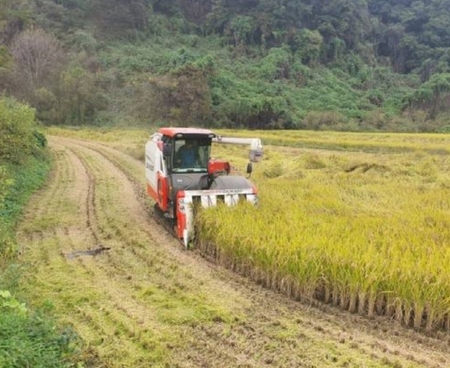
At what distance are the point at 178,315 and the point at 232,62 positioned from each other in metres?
57.2

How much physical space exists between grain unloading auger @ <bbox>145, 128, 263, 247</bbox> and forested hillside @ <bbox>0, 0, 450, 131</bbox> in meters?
17.6

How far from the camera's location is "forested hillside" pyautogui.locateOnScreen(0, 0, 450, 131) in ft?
138

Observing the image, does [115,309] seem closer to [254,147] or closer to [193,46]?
[254,147]

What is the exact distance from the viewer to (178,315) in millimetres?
5395

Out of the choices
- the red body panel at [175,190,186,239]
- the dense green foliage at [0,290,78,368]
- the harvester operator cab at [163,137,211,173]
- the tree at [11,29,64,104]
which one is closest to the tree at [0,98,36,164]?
the harvester operator cab at [163,137,211,173]

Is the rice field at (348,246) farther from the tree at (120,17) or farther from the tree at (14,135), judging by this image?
the tree at (120,17)

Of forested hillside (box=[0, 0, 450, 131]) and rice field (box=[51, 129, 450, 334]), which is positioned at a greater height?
forested hillside (box=[0, 0, 450, 131])

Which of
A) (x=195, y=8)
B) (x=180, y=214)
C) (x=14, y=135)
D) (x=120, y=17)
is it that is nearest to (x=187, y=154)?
(x=180, y=214)

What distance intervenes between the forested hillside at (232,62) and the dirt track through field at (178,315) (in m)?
18.9

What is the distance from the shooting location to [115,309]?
18.2 ft

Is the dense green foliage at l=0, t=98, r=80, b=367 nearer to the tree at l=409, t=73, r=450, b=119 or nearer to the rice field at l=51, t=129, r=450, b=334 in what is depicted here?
the rice field at l=51, t=129, r=450, b=334

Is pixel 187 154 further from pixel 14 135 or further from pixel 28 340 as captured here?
pixel 14 135

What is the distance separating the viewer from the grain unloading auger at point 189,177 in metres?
8.30

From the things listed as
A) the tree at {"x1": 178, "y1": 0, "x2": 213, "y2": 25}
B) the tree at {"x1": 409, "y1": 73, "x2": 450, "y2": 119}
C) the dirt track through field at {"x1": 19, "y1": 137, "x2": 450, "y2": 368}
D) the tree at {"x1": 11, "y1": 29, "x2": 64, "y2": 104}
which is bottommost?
the dirt track through field at {"x1": 19, "y1": 137, "x2": 450, "y2": 368}
